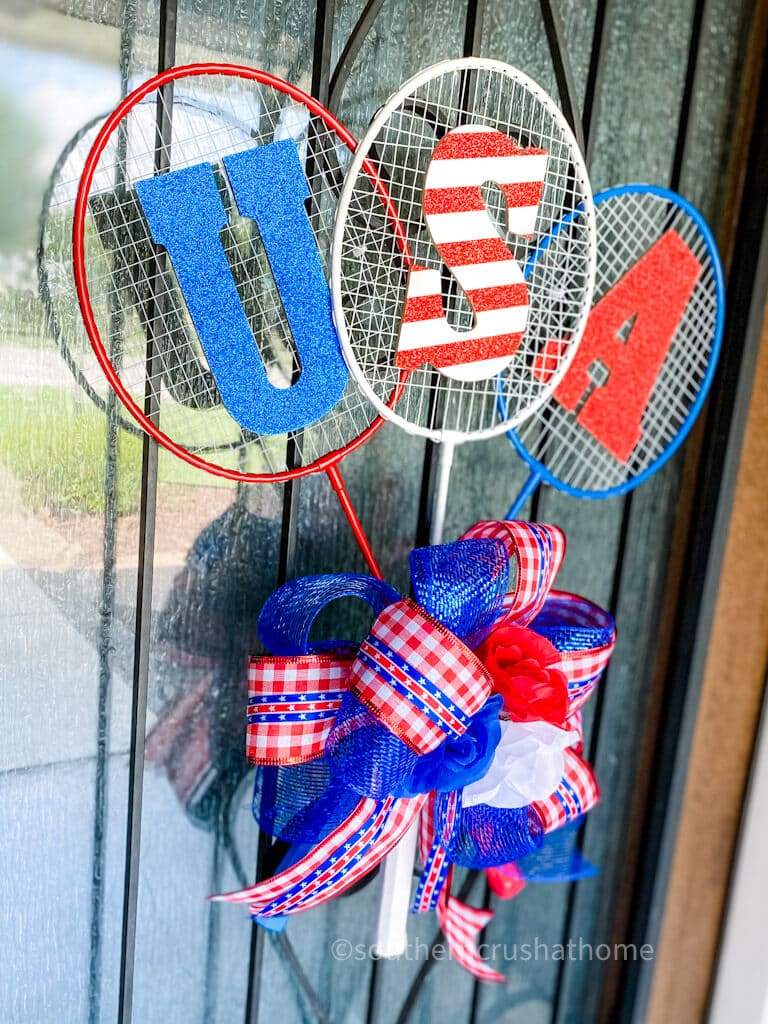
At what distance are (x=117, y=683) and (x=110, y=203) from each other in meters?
0.37

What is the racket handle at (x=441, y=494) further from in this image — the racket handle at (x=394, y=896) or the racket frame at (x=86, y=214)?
the racket handle at (x=394, y=896)

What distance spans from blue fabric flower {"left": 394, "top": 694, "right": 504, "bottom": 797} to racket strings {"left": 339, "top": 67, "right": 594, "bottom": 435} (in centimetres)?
24

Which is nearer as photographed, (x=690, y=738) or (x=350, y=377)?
(x=350, y=377)

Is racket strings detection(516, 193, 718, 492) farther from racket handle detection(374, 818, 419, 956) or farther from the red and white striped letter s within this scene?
racket handle detection(374, 818, 419, 956)

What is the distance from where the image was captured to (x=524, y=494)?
2.77ft

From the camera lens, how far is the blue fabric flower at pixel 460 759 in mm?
657

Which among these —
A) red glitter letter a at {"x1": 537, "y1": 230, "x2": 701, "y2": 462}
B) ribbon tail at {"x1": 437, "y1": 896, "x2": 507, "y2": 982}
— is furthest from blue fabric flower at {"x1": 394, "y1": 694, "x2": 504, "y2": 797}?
red glitter letter a at {"x1": 537, "y1": 230, "x2": 701, "y2": 462}

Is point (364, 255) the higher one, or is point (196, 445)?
point (364, 255)

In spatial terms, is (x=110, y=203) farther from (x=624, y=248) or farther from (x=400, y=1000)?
(x=400, y=1000)

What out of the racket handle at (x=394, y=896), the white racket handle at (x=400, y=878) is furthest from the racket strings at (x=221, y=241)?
the racket handle at (x=394, y=896)

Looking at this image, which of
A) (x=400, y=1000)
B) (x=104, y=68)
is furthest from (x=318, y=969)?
(x=104, y=68)

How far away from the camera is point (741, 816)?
108 centimetres

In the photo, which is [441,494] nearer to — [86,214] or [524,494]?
[524,494]

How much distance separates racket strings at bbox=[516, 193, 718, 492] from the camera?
0.87 meters
